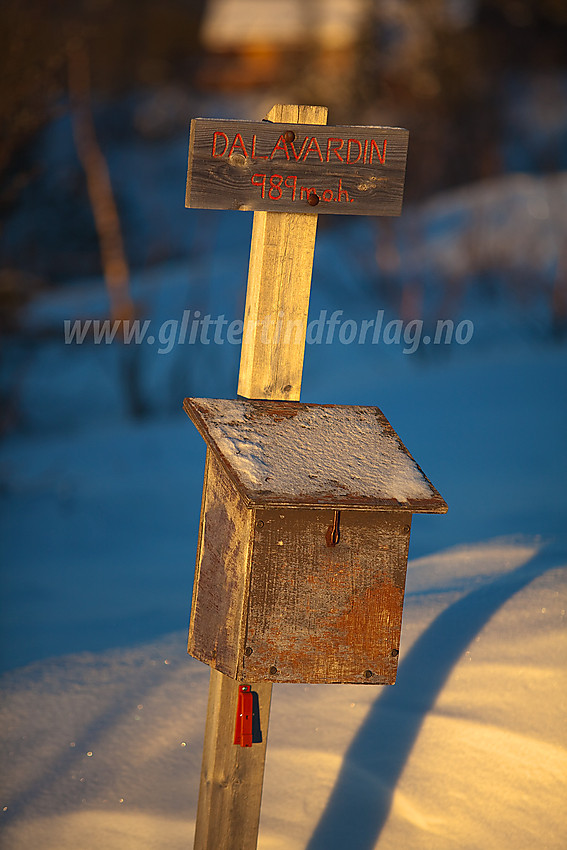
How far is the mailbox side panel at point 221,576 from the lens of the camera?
2277 mm

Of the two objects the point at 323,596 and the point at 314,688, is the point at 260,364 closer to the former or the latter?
the point at 323,596

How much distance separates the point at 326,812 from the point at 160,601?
2252 millimetres

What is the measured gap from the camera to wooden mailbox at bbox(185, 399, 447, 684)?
2.24 meters

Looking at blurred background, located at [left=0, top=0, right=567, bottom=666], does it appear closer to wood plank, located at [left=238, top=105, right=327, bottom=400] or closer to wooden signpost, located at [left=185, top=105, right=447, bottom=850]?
wooden signpost, located at [left=185, top=105, right=447, bottom=850]

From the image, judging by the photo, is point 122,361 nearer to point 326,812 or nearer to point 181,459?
point 181,459

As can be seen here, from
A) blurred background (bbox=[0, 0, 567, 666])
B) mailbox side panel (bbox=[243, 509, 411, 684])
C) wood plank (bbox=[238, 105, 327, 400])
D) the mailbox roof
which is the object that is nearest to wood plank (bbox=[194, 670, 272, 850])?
mailbox side panel (bbox=[243, 509, 411, 684])

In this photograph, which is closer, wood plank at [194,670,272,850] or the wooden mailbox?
the wooden mailbox

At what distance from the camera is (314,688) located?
3631mm

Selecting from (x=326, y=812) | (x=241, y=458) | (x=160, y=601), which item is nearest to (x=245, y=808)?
(x=326, y=812)

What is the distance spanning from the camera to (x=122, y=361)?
39.7ft

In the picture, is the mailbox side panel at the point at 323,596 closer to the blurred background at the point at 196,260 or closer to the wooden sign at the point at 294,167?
the wooden sign at the point at 294,167

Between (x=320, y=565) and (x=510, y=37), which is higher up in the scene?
(x=510, y=37)

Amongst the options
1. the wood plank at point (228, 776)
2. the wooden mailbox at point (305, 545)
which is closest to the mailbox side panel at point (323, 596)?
the wooden mailbox at point (305, 545)

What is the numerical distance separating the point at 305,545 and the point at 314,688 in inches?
60.9
